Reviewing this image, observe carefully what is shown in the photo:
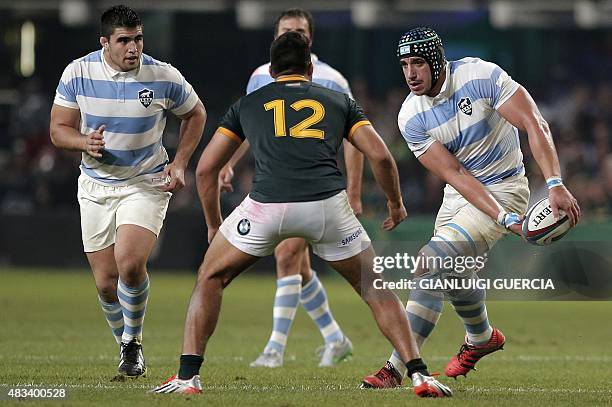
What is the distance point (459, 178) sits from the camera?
8.49 metres

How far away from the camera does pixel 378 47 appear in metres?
24.6

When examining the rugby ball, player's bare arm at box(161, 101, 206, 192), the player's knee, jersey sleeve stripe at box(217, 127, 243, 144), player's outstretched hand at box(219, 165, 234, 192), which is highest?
jersey sleeve stripe at box(217, 127, 243, 144)

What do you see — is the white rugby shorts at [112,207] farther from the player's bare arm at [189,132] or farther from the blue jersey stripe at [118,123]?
the blue jersey stripe at [118,123]

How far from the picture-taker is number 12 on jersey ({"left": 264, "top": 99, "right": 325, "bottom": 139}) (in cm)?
752

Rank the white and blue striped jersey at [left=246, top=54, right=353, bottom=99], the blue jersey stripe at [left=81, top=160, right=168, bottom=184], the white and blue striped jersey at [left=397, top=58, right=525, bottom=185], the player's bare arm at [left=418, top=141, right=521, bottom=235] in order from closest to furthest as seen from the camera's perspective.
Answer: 1. the player's bare arm at [left=418, top=141, right=521, bottom=235]
2. the white and blue striped jersey at [left=397, top=58, right=525, bottom=185]
3. the blue jersey stripe at [left=81, top=160, right=168, bottom=184]
4. the white and blue striped jersey at [left=246, top=54, right=353, bottom=99]

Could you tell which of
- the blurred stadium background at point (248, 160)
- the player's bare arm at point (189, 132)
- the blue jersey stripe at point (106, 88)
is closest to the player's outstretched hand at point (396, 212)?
the player's bare arm at point (189, 132)

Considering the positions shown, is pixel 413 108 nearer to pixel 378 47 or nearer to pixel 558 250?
pixel 558 250

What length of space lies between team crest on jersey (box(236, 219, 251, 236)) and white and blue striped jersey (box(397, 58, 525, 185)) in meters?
1.77

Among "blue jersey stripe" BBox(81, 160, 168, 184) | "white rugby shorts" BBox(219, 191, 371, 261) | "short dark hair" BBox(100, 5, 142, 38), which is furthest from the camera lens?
"blue jersey stripe" BBox(81, 160, 168, 184)

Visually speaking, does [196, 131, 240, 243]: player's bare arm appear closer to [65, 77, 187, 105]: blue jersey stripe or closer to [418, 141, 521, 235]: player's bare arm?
[65, 77, 187, 105]: blue jersey stripe

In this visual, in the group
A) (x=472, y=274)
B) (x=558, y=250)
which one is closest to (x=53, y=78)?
(x=558, y=250)

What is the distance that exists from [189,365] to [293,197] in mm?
1202

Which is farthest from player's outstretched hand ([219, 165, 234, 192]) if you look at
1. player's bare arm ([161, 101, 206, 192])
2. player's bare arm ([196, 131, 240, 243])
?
player's bare arm ([196, 131, 240, 243])

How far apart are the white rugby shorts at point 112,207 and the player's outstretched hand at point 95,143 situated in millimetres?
546
